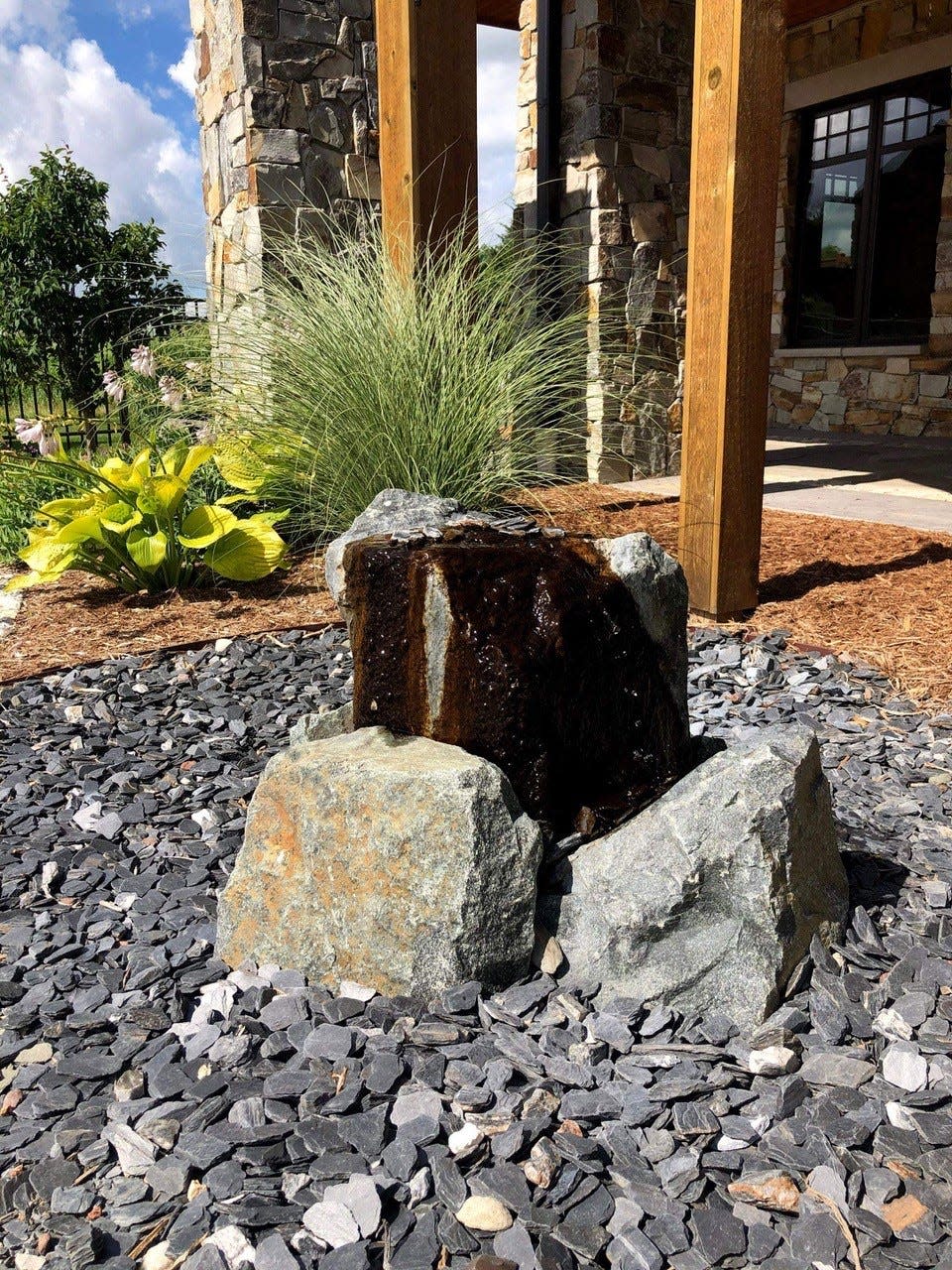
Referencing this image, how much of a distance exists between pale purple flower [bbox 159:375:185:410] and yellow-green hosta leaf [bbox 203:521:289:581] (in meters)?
0.65

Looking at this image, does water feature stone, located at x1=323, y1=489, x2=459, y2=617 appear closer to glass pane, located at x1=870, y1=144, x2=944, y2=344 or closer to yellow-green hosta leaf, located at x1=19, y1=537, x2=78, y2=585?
yellow-green hosta leaf, located at x1=19, y1=537, x2=78, y2=585

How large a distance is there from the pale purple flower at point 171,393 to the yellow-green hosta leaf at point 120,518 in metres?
0.57

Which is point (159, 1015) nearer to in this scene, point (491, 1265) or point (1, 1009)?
point (1, 1009)

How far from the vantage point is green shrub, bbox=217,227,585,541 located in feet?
12.5

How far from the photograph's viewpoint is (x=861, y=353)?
8070 millimetres

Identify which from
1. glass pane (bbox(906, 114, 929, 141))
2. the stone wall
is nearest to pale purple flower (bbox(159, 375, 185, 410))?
the stone wall

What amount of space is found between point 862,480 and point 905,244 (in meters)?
3.23

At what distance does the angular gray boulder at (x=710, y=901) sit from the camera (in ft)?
5.29

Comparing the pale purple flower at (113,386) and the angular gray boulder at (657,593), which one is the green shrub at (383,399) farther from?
the angular gray boulder at (657,593)

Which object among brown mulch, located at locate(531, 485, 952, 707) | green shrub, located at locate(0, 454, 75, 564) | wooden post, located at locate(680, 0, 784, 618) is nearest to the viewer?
wooden post, located at locate(680, 0, 784, 618)

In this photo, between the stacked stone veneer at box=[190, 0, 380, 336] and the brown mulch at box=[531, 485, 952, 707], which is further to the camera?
the stacked stone veneer at box=[190, 0, 380, 336]

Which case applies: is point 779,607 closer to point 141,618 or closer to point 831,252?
point 141,618

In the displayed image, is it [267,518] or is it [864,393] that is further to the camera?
[864,393]

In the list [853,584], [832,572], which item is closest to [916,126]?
[832,572]
